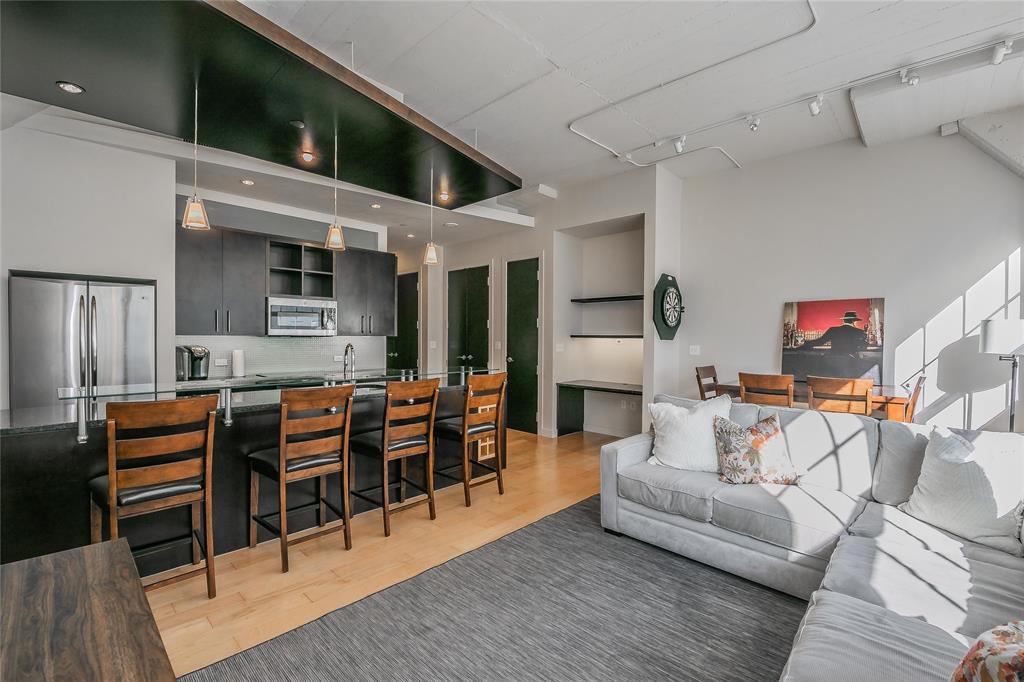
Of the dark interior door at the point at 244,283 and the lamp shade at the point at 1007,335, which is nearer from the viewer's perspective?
the lamp shade at the point at 1007,335

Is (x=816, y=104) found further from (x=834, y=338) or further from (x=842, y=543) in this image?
(x=842, y=543)

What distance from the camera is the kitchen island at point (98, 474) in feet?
7.08

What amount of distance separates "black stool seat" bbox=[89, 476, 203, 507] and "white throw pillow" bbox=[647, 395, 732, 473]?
8.87ft

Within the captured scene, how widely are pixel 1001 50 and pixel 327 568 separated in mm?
5110

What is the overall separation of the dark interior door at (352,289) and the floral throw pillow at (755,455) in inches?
173

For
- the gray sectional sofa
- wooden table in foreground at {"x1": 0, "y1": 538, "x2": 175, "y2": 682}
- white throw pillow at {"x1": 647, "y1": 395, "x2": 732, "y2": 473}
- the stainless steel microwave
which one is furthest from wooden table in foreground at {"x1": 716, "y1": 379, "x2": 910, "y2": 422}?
the stainless steel microwave

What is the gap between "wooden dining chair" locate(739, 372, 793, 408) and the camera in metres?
3.90

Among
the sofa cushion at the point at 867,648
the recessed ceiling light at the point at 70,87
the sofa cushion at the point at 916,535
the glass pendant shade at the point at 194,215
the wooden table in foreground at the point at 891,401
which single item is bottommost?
the sofa cushion at the point at 867,648

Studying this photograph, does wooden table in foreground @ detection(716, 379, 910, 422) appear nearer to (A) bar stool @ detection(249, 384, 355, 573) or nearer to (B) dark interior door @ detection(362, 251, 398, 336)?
(A) bar stool @ detection(249, 384, 355, 573)

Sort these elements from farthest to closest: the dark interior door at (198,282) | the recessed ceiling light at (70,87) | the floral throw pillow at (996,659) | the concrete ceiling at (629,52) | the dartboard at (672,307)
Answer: the dartboard at (672,307), the dark interior door at (198,282), the concrete ceiling at (629,52), the recessed ceiling light at (70,87), the floral throw pillow at (996,659)

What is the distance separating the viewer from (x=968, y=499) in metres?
2.15

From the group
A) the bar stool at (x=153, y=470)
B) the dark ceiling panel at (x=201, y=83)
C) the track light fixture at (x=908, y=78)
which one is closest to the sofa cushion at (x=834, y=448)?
the track light fixture at (x=908, y=78)

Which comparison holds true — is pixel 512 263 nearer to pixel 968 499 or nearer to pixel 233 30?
pixel 233 30

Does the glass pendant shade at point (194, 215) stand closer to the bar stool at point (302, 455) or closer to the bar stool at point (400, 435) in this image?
the bar stool at point (302, 455)
